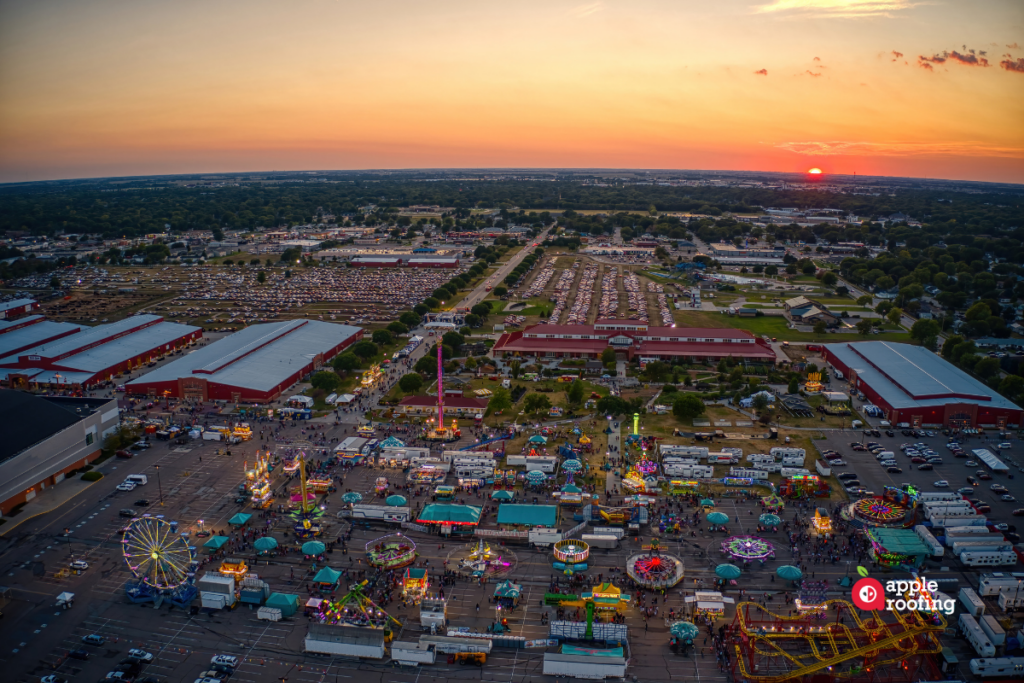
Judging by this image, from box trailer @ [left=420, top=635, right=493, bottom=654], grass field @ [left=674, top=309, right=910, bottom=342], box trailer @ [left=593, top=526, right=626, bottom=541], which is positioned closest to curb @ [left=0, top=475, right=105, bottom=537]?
box trailer @ [left=420, top=635, right=493, bottom=654]

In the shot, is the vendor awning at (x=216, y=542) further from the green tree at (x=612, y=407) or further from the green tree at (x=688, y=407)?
the green tree at (x=688, y=407)

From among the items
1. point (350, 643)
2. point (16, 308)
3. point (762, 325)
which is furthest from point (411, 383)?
point (16, 308)

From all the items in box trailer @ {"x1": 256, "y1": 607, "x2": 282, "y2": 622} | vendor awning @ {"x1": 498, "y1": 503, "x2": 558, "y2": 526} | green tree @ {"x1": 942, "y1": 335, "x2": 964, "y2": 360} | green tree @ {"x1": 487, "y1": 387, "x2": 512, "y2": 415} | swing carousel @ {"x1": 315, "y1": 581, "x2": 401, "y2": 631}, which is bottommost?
box trailer @ {"x1": 256, "y1": 607, "x2": 282, "y2": 622}

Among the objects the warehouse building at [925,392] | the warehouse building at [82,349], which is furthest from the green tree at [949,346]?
the warehouse building at [82,349]

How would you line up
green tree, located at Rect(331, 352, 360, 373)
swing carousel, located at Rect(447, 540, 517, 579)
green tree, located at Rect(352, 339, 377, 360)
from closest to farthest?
swing carousel, located at Rect(447, 540, 517, 579) < green tree, located at Rect(331, 352, 360, 373) < green tree, located at Rect(352, 339, 377, 360)

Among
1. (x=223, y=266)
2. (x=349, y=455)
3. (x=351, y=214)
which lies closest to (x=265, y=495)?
(x=349, y=455)

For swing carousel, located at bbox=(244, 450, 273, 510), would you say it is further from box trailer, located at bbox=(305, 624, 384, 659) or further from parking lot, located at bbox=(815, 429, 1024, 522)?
parking lot, located at bbox=(815, 429, 1024, 522)

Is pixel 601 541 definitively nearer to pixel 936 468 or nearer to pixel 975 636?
pixel 975 636

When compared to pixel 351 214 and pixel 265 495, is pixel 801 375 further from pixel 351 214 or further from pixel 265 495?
pixel 351 214
